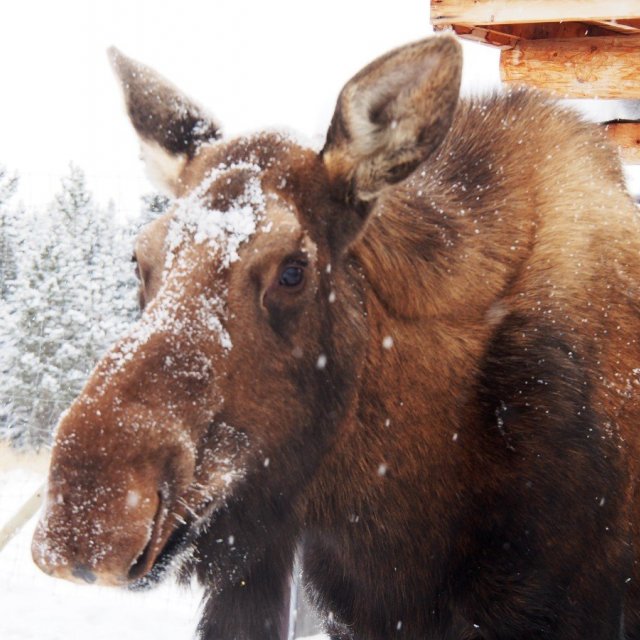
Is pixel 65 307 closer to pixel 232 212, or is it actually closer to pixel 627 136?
pixel 627 136

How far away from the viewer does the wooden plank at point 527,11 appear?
5.62 metres

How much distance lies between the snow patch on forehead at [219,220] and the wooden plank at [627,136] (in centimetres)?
471

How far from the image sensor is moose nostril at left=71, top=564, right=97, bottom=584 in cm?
204

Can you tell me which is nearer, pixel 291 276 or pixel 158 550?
pixel 158 550

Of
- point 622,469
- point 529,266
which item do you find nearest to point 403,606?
point 622,469

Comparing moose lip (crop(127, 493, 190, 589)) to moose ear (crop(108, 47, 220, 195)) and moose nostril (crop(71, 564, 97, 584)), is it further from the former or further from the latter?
moose ear (crop(108, 47, 220, 195))

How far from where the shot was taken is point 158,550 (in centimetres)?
221

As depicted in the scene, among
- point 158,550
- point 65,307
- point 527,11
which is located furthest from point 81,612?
point 65,307

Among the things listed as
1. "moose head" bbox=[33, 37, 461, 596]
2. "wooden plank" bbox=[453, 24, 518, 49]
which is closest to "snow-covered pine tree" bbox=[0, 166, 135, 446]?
"wooden plank" bbox=[453, 24, 518, 49]

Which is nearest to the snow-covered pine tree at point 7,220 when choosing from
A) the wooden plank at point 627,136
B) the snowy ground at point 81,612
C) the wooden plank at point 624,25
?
the snowy ground at point 81,612

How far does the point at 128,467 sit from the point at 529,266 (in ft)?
5.40

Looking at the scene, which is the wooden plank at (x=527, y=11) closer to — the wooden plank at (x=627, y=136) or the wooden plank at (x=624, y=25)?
the wooden plank at (x=624, y=25)

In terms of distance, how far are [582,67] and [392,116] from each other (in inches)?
167

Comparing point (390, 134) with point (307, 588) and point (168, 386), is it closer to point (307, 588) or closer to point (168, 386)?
point (168, 386)
